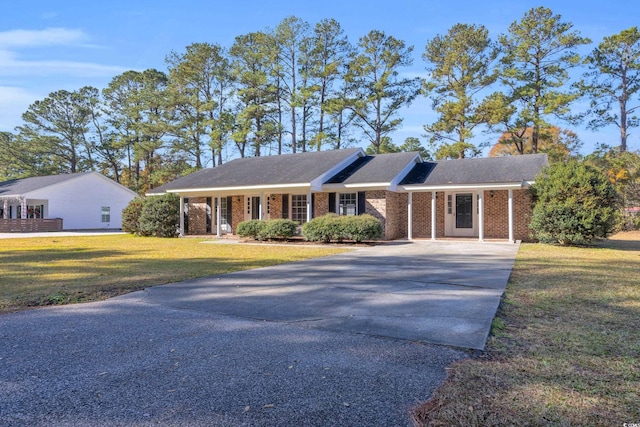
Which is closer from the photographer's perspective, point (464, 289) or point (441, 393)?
point (441, 393)

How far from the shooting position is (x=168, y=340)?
3.85m

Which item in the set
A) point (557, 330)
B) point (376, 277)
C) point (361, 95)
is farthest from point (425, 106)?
point (557, 330)

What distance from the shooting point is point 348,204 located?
18016 millimetres

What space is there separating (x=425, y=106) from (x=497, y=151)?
1106 centimetres

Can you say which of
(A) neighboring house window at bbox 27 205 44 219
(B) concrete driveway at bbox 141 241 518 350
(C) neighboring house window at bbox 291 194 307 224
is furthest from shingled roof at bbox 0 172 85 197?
(B) concrete driveway at bbox 141 241 518 350

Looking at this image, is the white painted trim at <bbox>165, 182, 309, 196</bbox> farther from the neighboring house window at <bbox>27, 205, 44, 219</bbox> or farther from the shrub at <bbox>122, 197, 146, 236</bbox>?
the neighboring house window at <bbox>27, 205, 44, 219</bbox>

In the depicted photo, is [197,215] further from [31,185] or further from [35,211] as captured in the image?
[31,185]

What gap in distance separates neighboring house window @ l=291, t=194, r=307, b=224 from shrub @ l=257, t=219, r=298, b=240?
1967 millimetres

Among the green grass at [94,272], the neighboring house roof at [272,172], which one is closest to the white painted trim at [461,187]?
the neighboring house roof at [272,172]

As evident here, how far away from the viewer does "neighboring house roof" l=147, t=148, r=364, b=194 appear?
18062 mm

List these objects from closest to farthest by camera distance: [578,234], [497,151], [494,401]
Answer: [494,401] < [578,234] < [497,151]

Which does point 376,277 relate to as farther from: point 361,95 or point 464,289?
point 361,95

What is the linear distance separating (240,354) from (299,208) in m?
15.9

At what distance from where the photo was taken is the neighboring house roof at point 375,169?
1719cm
